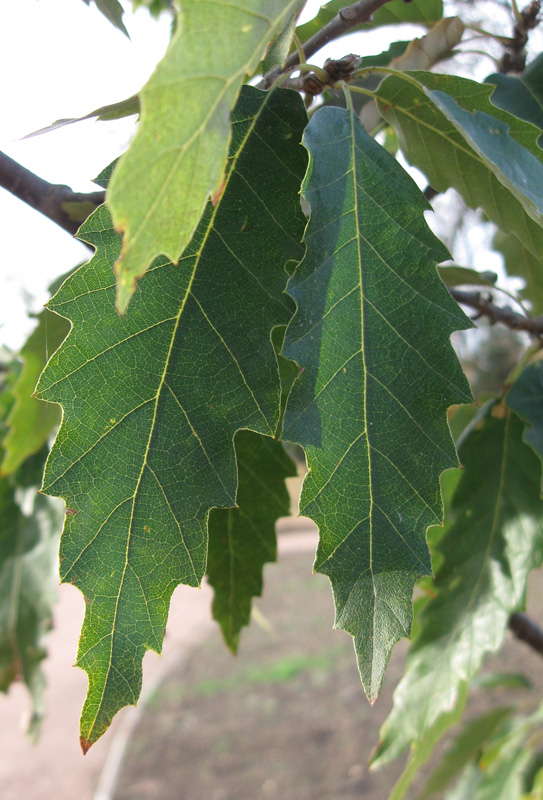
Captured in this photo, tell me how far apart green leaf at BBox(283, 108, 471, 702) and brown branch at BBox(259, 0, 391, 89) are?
122 millimetres

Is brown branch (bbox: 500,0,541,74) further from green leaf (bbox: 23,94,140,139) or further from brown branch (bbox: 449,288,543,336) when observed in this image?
green leaf (bbox: 23,94,140,139)

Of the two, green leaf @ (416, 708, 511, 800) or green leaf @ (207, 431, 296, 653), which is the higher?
green leaf @ (207, 431, 296, 653)

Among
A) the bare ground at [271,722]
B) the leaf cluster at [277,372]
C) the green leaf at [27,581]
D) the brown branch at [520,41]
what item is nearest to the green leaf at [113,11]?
the leaf cluster at [277,372]

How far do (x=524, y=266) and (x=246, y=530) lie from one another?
70 cm

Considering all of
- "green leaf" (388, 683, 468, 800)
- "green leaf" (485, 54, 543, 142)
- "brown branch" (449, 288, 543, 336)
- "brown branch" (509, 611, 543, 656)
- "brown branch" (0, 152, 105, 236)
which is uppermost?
"green leaf" (485, 54, 543, 142)

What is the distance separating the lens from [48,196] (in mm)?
762

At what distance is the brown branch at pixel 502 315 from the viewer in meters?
0.93

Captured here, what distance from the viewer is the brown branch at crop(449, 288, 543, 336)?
93 cm

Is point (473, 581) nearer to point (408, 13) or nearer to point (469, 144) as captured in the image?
point (469, 144)

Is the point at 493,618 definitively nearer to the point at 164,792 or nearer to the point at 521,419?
the point at 521,419

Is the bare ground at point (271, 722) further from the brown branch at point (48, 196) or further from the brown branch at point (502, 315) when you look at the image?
the brown branch at point (48, 196)

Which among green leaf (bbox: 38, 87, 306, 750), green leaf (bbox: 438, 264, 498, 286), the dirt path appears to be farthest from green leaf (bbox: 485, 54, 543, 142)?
the dirt path

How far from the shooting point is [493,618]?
85 centimetres

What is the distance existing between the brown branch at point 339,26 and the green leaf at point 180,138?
0.27 m
